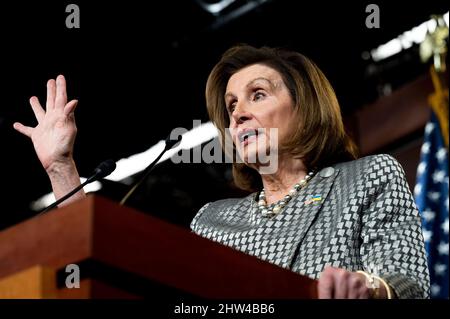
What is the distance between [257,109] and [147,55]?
6.66 feet

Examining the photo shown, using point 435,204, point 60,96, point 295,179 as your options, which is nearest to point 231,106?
point 295,179

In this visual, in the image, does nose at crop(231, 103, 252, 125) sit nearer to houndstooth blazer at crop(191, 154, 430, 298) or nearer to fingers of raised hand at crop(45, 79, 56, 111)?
houndstooth blazer at crop(191, 154, 430, 298)

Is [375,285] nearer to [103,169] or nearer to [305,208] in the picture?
[305,208]

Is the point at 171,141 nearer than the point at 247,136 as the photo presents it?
Yes

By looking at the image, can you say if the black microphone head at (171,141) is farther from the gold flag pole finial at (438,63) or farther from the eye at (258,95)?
the gold flag pole finial at (438,63)

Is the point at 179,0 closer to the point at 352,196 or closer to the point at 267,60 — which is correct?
the point at 267,60

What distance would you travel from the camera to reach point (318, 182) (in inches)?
77.9

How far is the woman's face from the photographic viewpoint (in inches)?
80.5

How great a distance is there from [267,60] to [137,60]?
1861 millimetres

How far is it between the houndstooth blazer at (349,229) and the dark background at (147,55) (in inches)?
75.5

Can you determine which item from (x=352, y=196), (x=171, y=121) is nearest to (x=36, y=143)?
(x=352, y=196)

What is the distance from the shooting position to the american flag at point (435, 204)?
3.35m

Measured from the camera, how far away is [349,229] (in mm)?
1770

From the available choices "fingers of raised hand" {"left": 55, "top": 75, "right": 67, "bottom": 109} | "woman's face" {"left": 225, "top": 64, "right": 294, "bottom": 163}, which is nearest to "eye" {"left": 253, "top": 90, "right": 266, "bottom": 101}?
"woman's face" {"left": 225, "top": 64, "right": 294, "bottom": 163}
